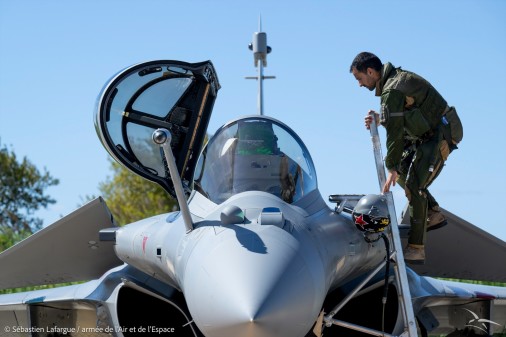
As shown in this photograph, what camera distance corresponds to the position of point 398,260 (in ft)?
21.9

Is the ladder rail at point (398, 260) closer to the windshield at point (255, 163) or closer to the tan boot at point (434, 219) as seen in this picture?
the windshield at point (255, 163)

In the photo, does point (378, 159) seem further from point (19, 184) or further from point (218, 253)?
point (19, 184)

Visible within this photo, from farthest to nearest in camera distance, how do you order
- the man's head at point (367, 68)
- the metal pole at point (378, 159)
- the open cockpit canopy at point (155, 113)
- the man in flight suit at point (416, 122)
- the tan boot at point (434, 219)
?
the open cockpit canopy at point (155, 113)
the tan boot at point (434, 219)
the man's head at point (367, 68)
the man in flight suit at point (416, 122)
the metal pole at point (378, 159)

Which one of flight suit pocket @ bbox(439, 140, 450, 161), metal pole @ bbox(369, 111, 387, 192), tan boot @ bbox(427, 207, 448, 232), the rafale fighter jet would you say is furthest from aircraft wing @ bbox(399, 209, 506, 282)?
metal pole @ bbox(369, 111, 387, 192)

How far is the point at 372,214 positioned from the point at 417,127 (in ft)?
3.94

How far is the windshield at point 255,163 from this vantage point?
7324mm

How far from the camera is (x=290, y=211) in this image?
6.80 metres

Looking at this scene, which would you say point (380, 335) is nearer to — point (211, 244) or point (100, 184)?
point (211, 244)

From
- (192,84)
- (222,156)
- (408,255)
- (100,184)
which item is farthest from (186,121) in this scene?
(100,184)

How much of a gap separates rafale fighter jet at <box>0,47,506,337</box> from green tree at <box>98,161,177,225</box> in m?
42.8

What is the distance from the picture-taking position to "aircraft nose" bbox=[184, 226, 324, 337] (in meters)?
5.37

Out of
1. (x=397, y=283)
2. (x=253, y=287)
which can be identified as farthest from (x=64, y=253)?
(x=253, y=287)

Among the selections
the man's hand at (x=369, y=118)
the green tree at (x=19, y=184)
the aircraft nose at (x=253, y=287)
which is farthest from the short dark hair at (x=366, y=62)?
the green tree at (x=19, y=184)

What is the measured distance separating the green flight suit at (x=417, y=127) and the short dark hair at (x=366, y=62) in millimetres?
93
